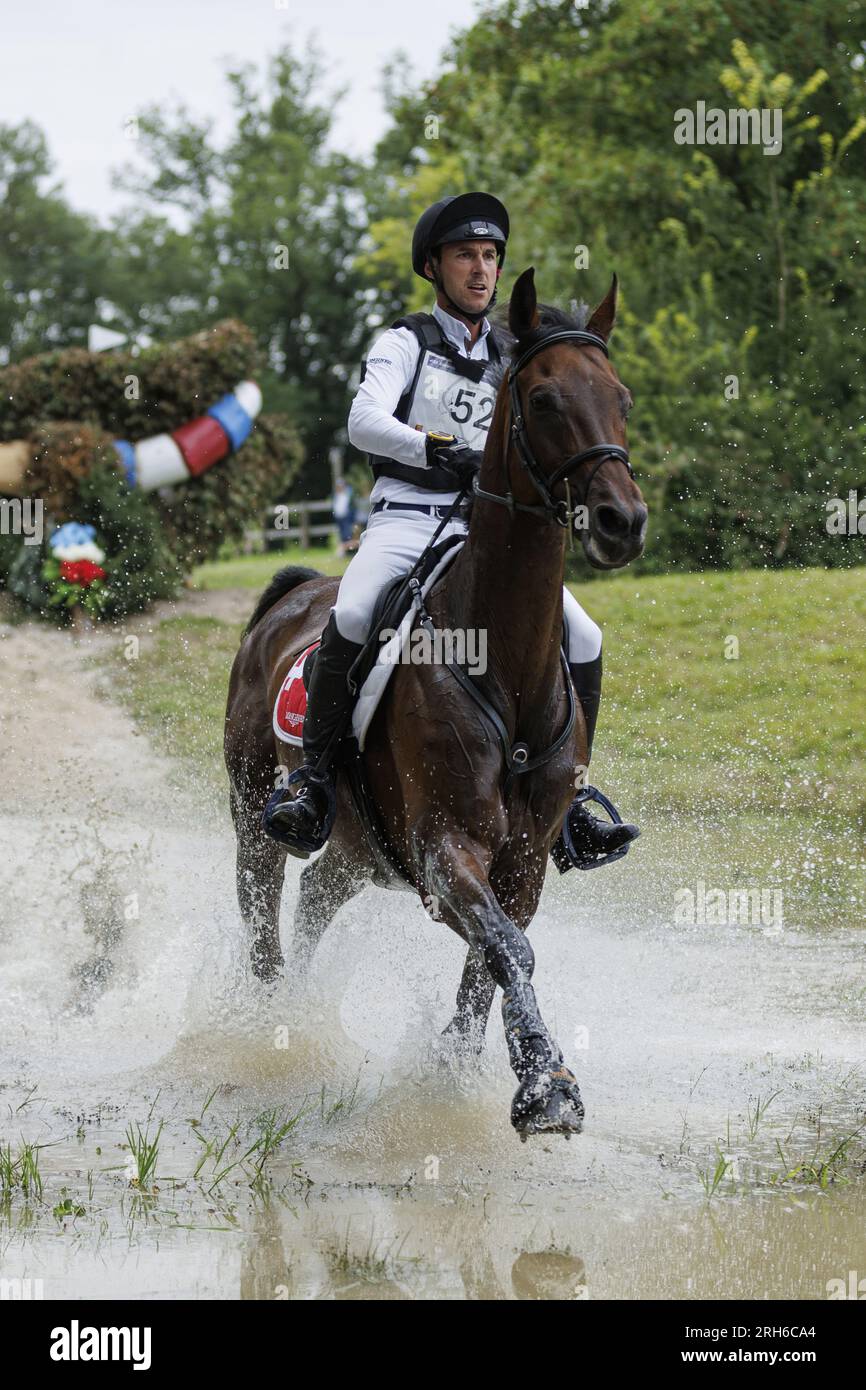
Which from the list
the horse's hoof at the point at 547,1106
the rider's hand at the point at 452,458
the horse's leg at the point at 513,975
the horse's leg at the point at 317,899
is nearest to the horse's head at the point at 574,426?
the rider's hand at the point at 452,458

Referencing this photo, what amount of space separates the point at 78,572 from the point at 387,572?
12.4 meters

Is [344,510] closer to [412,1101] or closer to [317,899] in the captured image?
[317,899]

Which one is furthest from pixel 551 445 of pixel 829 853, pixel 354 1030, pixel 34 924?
pixel 829 853

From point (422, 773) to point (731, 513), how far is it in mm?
14635

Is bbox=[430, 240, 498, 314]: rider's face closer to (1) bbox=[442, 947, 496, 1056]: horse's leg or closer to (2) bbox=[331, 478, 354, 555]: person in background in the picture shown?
(1) bbox=[442, 947, 496, 1056]: horse's leg

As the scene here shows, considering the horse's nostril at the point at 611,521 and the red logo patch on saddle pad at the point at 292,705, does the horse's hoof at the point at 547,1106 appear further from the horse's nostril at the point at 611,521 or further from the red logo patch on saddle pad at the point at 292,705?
the red logo patch on saddle pad at the point at 292,705

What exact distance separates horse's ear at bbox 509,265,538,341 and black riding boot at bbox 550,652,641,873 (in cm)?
160

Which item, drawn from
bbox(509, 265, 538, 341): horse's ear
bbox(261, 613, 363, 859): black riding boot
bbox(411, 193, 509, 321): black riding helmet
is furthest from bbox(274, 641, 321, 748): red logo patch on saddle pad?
bbox(509, 265, 538, 341): horse's ear

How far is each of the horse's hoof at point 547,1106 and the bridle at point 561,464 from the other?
68.5 inches

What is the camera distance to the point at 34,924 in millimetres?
9594

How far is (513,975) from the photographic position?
521cm

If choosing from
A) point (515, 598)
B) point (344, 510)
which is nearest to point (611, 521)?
point (515, 598)

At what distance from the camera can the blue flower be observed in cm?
1809
